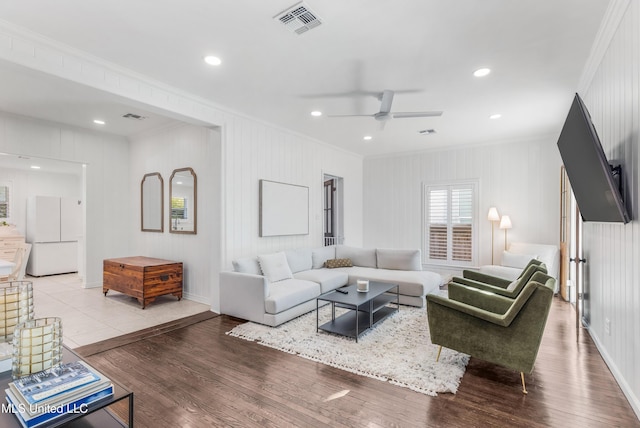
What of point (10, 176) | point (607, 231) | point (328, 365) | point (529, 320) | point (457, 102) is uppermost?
point (457, 102)

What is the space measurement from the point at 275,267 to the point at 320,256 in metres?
1.39

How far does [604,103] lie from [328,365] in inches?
137

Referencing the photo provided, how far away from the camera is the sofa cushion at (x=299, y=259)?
523 cm

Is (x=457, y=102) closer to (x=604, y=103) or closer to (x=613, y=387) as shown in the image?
(x=604, y=103)

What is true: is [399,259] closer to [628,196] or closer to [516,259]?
[516,259]

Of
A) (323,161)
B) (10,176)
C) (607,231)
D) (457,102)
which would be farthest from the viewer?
(10,176)

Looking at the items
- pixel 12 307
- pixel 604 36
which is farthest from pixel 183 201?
pixel 604 36

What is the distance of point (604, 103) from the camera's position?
286 centimetres

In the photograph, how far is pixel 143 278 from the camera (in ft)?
15.0

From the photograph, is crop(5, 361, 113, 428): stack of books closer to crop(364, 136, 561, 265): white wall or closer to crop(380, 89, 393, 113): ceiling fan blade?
crop(380, 89, 393, 113): ceiling fan blade

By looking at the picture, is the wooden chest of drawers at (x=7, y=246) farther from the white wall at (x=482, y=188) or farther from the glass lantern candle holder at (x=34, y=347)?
the white wall at (x=482, y=188)

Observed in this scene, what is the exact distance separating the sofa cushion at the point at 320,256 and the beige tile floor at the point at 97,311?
6.46ft

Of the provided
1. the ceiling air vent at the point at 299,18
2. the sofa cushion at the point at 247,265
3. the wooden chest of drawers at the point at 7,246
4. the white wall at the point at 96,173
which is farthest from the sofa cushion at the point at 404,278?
the wooden chest of drawers at the point at 7,246

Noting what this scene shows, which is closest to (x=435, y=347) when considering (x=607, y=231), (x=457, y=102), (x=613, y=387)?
(x=613, y=387)
